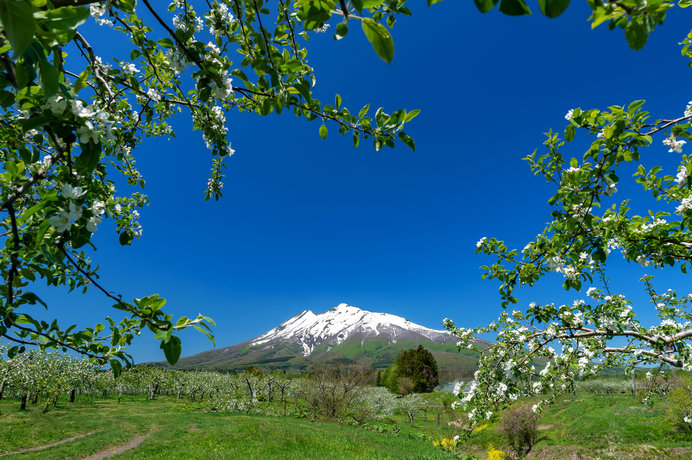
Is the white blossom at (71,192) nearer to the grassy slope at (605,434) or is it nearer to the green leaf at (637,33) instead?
the green leaf at (637,33)

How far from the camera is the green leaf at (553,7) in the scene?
2.38ft

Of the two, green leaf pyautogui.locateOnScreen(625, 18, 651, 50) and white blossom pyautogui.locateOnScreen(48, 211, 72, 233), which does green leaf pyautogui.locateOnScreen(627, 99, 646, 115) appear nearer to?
green leaf pyautogui.locateOnScreen(625, 18, 651, 50)

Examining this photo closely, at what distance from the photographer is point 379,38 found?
34.5 inches

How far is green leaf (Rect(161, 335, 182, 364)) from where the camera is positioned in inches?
43.3

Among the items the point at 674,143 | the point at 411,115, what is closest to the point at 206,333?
the point at 411,115

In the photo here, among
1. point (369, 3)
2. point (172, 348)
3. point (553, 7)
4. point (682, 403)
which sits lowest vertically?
point (682, 403)

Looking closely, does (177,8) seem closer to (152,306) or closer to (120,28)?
(120,28)

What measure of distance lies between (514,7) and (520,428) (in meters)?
22.9

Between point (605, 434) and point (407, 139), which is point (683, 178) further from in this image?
point (605, 434)

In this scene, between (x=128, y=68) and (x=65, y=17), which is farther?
(x=128, y=68)

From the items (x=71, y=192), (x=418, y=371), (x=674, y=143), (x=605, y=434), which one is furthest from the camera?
(x=418, y=371)

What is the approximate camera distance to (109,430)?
20688mm

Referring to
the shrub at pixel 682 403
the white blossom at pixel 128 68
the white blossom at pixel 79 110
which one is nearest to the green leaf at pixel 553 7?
the white blossom at pixel 79 110

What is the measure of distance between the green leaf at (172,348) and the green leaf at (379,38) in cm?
135
